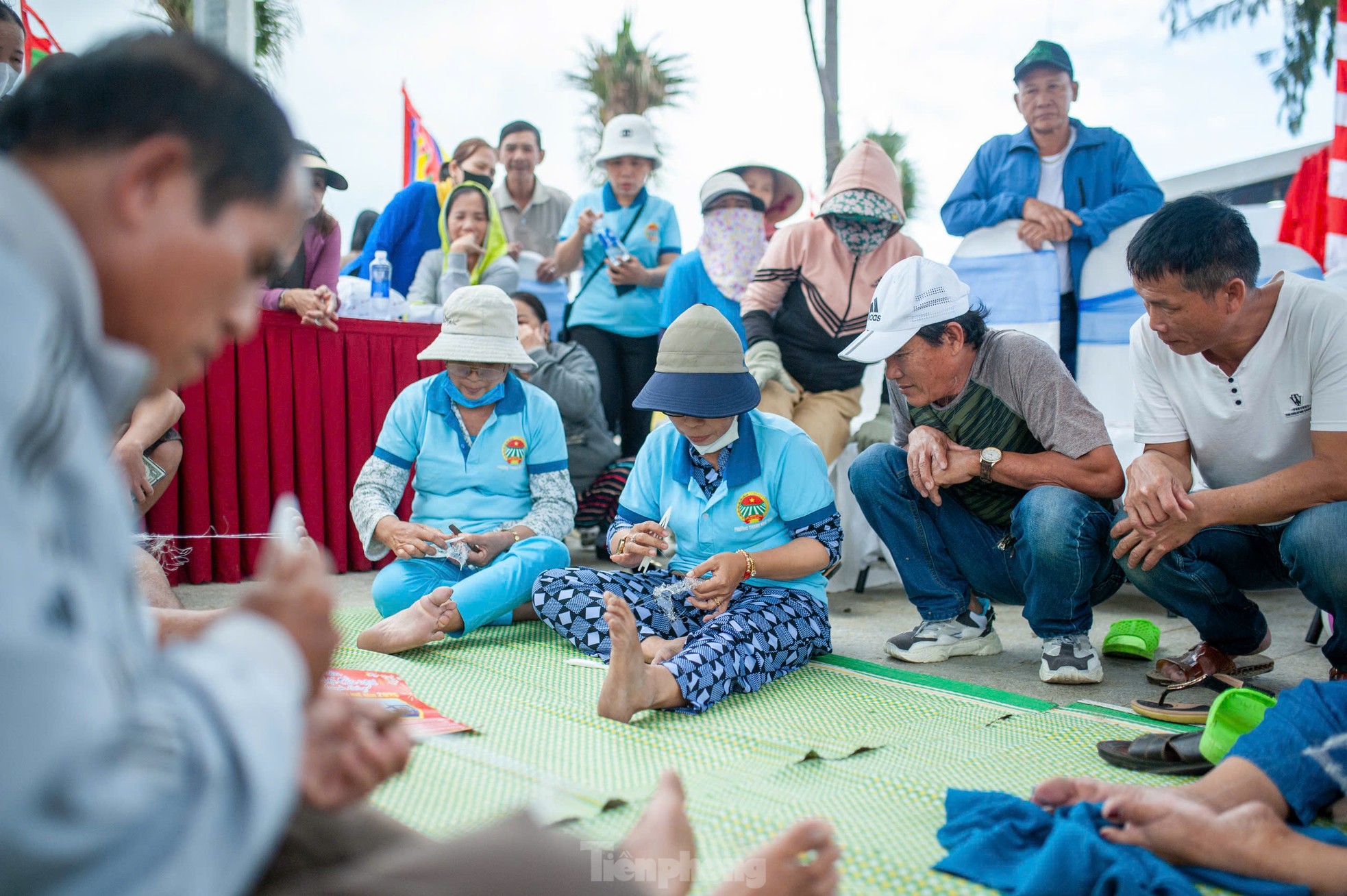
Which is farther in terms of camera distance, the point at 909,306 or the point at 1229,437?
the point at 909,306

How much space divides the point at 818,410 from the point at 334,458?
7.25 feet

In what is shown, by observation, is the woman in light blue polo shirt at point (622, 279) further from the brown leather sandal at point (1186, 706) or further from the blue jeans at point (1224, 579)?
the brown leather sandal at point (1186, 706)

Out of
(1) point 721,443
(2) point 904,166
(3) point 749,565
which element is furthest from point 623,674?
(2) point 904,166

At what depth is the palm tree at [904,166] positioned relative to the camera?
667 inches

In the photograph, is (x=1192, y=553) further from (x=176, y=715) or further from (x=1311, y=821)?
(x=176, y=715)

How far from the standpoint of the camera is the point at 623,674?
2.27 m

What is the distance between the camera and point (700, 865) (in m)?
1.58

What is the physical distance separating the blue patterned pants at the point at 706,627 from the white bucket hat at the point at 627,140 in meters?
2.66

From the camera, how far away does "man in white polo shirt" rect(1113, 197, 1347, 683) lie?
2461mm

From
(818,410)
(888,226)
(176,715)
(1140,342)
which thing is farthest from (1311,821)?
(888,226)

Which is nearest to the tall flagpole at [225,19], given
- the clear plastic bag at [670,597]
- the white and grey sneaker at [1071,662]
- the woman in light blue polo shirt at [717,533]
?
the woman in light blue polo shirt at [717,533]

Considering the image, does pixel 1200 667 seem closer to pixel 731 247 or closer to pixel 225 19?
pixel 731 247

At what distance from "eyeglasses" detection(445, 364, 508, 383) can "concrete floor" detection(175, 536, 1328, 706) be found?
1038 millimetres

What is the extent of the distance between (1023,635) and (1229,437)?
1.14m
